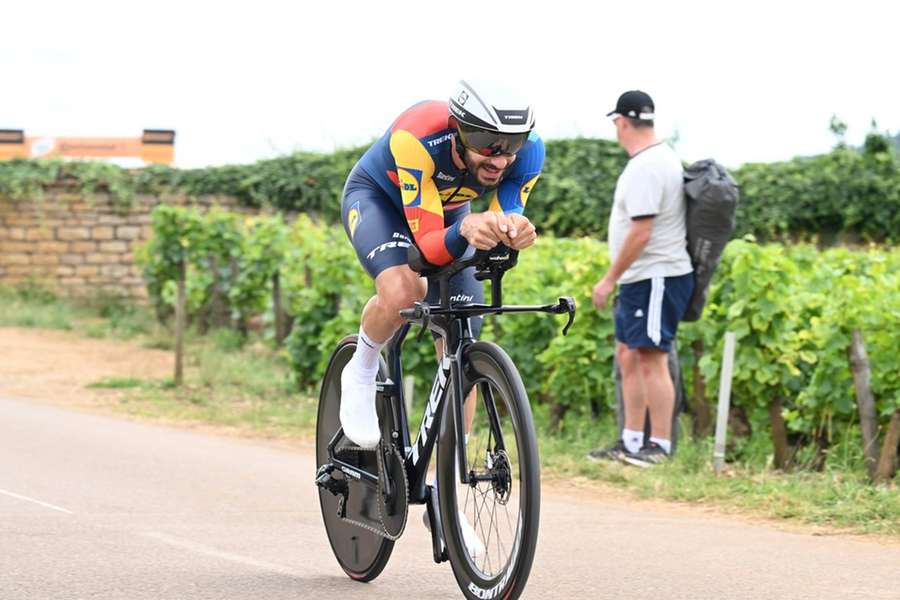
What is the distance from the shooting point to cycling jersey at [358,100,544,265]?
514cm

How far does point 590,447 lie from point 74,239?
50.0 feet

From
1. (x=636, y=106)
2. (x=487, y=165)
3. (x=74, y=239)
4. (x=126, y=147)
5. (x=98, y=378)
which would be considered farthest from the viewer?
(x=126, y=147)

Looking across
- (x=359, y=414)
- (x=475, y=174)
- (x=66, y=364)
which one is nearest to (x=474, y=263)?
(x=475, y=174)

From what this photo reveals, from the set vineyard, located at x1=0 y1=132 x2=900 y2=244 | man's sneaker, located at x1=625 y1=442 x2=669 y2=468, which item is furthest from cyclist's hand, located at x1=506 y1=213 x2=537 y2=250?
vineyard, located at x1=0 y1=132 x2=900 y2=244

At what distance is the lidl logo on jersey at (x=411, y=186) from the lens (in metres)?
5.25

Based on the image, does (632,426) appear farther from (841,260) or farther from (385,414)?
(385,414)

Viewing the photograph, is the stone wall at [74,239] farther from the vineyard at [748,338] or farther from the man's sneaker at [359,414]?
the man's sneaker at [359,414]

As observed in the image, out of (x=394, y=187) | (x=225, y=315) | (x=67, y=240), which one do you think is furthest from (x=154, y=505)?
(x=67, y=240)

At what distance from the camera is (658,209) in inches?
356

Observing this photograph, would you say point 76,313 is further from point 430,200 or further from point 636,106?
point 430,200

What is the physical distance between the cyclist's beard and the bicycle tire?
0.89 m

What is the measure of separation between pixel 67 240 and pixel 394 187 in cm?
1879

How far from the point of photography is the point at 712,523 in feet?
24.8

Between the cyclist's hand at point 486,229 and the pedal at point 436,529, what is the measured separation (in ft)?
3.18
